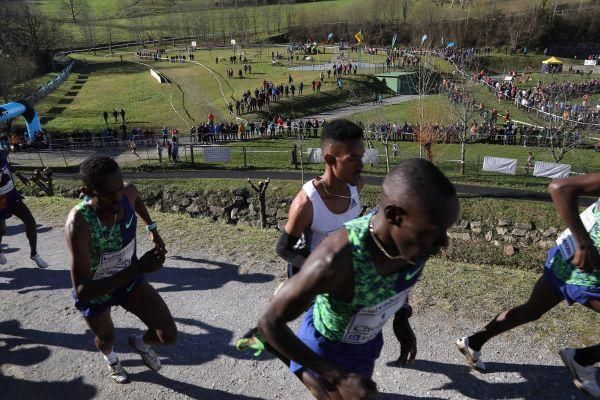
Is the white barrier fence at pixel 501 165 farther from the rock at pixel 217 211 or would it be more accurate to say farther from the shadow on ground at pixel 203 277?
the shadow on ground at pixel 203 277

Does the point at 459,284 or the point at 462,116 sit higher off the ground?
the point at 459,284

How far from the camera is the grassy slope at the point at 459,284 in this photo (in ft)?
14.8

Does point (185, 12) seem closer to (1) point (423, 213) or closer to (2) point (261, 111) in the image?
(2) point (261, 111)

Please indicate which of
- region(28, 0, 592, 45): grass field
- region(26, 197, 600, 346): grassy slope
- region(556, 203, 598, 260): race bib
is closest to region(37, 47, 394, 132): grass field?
region(28, 0, 592, 45): grass field

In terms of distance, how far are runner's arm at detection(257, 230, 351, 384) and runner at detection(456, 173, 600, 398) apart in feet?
6.47

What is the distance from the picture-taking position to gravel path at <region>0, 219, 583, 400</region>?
402cm

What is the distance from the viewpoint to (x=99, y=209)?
12.4ft

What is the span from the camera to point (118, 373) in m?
4.43

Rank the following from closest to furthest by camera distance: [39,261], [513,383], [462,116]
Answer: [513,383] → [39,261] → [462,116]

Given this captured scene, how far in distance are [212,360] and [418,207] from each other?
351cm

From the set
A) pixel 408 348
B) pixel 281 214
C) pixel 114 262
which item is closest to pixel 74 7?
pixel 281 214

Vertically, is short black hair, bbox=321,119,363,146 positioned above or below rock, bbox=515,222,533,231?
above

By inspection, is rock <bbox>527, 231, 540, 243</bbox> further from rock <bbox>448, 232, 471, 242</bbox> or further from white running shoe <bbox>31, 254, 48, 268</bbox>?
white running shoe <bbox>31, 254, 48, 268</bbox>

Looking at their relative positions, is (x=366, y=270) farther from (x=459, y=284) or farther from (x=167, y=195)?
(x=167, y=195)
